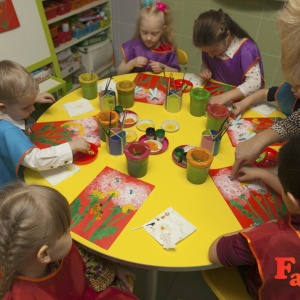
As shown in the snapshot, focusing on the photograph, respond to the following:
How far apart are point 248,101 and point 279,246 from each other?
35.9 inches

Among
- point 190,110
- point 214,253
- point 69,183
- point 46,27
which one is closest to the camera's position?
point 214,253

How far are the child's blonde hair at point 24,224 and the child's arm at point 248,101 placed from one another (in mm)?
1004

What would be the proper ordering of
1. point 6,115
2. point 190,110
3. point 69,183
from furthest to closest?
point 190,110
point 6,115
point 69,183

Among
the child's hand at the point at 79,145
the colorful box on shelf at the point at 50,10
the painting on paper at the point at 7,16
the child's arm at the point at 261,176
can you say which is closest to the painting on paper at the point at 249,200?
the child's arm at the point at 261,176

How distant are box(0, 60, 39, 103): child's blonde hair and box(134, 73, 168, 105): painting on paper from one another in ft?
1.80

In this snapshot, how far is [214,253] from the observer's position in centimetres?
91

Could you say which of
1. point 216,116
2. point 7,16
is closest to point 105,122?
point 216,116

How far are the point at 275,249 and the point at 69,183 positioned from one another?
724 mm

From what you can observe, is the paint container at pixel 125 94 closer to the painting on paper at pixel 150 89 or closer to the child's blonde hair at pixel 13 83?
the painting on paper at pixel 150 89

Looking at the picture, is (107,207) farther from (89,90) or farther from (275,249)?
(89,90)

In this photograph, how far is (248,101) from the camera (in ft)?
5.07

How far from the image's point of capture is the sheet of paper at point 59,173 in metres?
1.16

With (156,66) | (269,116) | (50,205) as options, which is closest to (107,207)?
(50,205)

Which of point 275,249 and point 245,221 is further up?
point 275,249
